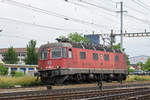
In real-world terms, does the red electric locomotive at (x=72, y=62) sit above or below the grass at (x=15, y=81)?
above

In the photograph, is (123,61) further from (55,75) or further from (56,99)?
(56,99)

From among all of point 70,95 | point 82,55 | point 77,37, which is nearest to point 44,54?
point 82,55

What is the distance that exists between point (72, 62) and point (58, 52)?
144 centimetres

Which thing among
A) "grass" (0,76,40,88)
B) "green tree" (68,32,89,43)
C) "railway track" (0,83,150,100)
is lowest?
"railway track" (0,83,150,100)

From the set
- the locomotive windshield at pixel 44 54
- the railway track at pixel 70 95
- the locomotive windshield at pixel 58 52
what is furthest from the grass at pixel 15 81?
the railway track at pixel 70 95

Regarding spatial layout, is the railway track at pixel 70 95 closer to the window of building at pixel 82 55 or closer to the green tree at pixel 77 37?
the window of building at pixel 82 55

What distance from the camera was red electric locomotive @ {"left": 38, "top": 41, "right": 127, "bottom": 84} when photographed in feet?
77.0

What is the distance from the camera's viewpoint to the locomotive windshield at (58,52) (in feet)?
77.6

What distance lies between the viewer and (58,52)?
23.9 meters

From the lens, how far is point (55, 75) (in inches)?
909

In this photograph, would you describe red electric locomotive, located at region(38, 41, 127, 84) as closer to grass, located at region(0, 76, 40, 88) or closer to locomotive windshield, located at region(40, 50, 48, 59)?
locomotive windshield, located at region(40, 50, 48, 59)

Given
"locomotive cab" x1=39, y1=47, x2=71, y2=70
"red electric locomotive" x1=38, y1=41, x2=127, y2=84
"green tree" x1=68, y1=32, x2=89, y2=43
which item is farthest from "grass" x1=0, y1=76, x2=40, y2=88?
"green tree" x1=68, y1=32, x2=89, y2=43

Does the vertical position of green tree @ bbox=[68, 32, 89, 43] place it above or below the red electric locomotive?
above

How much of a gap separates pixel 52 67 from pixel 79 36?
33.3 m
